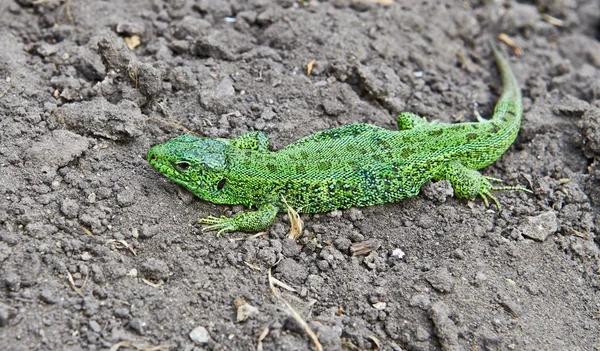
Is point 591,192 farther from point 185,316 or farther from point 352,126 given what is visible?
point 185,316

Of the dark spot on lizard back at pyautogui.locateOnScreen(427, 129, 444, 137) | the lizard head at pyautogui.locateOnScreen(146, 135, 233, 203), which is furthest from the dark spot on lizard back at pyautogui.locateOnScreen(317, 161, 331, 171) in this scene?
the dark spot on lizard back at pyautogui.locateOnScreen(427, 129, 444, 137)

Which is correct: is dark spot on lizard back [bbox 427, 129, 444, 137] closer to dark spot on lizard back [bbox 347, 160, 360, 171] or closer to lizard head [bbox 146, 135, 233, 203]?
dark spot on lizard back [bbox 347, 160, 360, 171]

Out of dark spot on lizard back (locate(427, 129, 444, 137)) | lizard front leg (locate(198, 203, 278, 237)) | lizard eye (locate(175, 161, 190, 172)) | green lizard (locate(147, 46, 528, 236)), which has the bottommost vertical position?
lizard front leg (locate(198, 203, 278, 237))

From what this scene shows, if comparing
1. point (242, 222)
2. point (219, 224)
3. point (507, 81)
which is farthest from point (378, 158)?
point (507, 81)

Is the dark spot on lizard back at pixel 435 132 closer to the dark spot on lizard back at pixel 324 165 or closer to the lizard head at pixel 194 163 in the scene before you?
the dark spot on lizard back at pixel 324 165

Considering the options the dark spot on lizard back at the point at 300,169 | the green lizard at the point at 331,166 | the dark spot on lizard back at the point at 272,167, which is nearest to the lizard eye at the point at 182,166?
the green lizard at the point at 331,166

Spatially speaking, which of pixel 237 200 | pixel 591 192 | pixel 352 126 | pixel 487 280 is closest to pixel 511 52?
pixel 591 192
